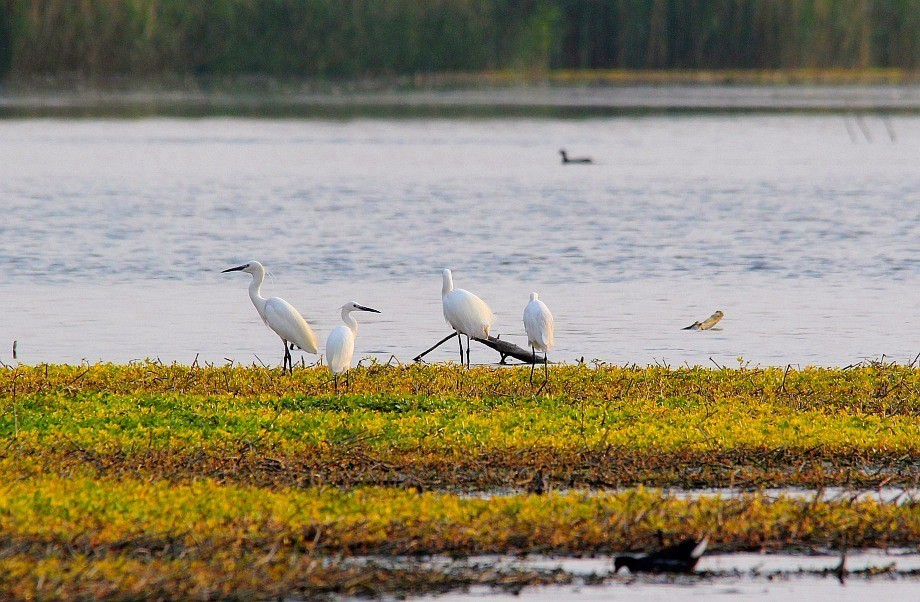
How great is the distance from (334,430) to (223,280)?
13306mm

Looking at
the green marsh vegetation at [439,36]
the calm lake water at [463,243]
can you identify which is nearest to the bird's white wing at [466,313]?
the calm lake water at [463,243]

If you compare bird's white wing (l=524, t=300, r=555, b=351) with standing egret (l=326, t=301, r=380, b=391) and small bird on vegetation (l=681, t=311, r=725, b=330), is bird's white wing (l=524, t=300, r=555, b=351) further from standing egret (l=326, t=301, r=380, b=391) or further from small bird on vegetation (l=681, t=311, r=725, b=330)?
small bird on vegetation (l=681, t=311, r=725, b=330)

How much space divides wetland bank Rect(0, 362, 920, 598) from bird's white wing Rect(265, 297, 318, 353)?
30cm

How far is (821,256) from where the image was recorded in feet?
95.7

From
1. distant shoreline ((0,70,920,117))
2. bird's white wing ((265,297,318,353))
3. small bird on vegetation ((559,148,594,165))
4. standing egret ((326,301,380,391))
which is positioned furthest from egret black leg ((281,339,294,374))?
distant shoreline ((0,70,920,117))

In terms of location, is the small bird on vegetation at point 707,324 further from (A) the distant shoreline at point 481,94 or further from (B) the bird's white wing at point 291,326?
(A) the distant shoreline at point 481,94

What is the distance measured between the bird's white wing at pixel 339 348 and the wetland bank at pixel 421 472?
10.2 inches

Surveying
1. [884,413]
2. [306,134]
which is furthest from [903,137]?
[884,413]

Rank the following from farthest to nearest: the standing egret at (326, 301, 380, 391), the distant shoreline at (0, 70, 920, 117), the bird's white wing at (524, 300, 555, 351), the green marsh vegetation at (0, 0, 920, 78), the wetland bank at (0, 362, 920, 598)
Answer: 1. the green marsh vegetation at (0, 0, 920, 78)
2. the distant shoreline at (0, 70, 920, 117)
3. the bird's white wing at (524, 300, 555, 351)
4. the standing egret at (326, 301, 380, 391)
5. the wetland bank at (0, 362, 920, 598)

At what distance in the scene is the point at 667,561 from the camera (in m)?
9.26

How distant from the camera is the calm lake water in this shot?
768 inches

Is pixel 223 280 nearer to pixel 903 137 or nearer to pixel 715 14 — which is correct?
pixel 903 137

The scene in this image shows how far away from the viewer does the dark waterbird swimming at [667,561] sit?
30.2ft

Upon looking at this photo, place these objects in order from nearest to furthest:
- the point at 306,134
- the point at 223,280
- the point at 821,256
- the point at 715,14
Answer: the point at 223,280, the point at 821,256, the point at 306,134, the point at 715,14
